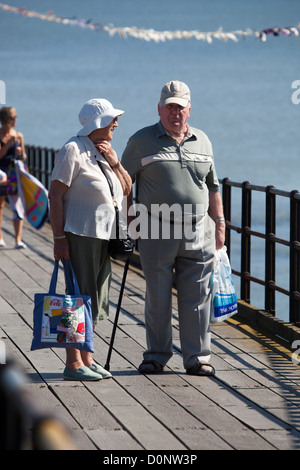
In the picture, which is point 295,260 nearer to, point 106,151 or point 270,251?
point 270,251

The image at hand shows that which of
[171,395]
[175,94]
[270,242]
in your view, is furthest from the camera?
[270,242]

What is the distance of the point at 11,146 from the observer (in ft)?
37.5

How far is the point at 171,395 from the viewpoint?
5625 millimetres

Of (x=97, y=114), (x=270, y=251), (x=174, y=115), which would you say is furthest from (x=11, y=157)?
(x=97, y=114)

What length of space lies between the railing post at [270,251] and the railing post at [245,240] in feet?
1.18

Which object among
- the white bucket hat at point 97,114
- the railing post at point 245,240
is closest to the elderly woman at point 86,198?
the white bucket hat at point 97,114

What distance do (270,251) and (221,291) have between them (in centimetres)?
186

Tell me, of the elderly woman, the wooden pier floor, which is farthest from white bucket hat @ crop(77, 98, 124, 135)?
the wooden pier floor

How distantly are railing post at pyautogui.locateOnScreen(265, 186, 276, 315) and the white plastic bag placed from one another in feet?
5.16

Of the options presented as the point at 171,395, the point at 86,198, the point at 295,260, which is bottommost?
the point at 171,395

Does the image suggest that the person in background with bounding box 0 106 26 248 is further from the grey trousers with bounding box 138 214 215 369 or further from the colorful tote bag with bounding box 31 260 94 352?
the colorful tote bag with bounding box 31 260 94 352

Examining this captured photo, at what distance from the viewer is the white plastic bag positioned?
6336 mm
